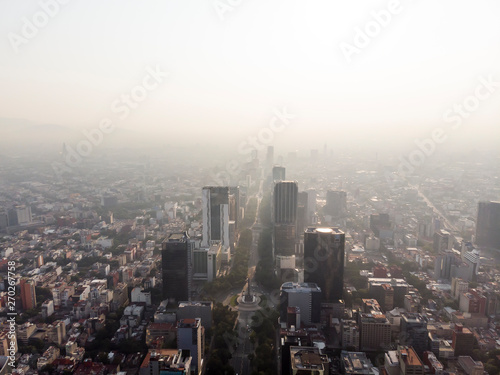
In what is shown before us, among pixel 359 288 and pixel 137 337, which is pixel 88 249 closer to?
pixel 137 337

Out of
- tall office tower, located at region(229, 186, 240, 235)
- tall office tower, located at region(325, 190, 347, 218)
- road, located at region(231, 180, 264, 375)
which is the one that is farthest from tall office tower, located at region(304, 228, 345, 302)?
tall office tower, located at region(325, 190, 347, 218)

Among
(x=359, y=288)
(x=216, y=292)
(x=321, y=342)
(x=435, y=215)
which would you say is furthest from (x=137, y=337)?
(x=435, y=215)

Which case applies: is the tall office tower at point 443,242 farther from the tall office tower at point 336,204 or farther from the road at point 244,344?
the road at point 244,344

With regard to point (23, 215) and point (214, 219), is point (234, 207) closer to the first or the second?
point (214, 219)

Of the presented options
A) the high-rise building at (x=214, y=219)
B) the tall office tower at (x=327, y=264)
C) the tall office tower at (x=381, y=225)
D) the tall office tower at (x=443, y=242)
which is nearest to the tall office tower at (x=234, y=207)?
the high-rise building at (x=214, y=219)

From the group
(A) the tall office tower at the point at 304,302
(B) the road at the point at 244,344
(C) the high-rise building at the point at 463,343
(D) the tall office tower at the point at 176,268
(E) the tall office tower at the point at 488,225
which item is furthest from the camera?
(E) the tall office tower at the point at 488,225

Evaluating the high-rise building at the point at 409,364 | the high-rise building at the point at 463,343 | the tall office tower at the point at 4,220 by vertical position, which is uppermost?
Result: the tall office tower at the point at 4,220
